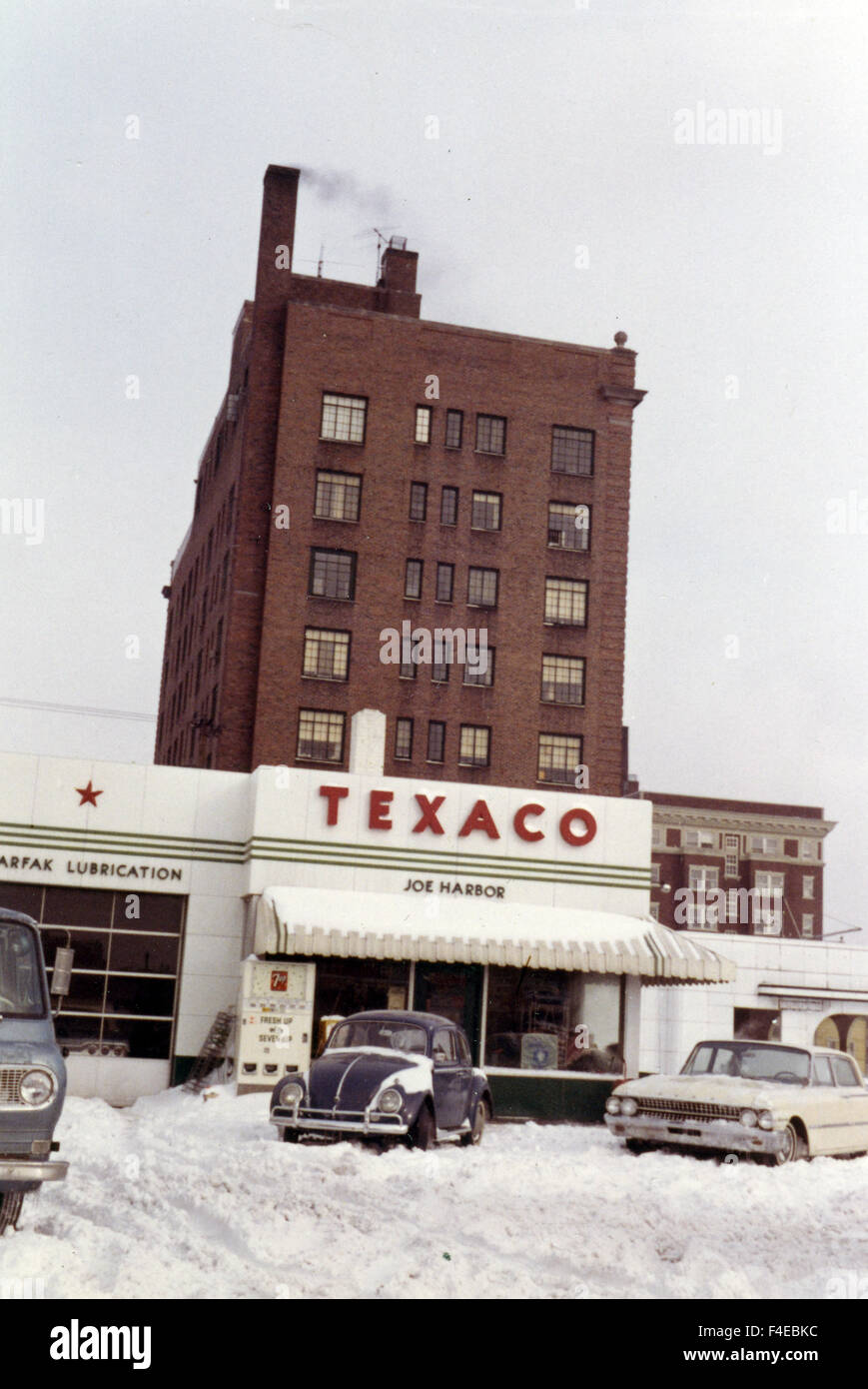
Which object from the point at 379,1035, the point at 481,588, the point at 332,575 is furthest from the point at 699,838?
the point at 379,1035

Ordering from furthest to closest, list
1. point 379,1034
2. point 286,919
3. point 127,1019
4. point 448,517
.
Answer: point 448,517 → point 127,1019 → point 286,919 → point 379,1034

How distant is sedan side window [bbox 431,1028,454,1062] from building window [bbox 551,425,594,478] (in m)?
34.7

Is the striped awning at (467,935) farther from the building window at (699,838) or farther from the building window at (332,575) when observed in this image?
the building window at (699,838)

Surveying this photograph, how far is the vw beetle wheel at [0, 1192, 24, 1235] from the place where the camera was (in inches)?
406

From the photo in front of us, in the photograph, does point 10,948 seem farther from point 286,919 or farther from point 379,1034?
A: point 286,919

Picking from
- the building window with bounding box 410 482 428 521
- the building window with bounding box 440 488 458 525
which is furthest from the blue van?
the building window with bounding box 440 488 458 525

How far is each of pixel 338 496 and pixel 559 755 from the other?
36.4 feet

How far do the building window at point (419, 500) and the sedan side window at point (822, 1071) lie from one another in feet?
106

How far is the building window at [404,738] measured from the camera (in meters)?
47.9

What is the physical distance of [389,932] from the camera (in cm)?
2603

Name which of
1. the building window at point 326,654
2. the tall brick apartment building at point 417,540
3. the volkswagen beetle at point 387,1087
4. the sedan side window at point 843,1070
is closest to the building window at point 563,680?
the tall brick apartment building at point 417,540

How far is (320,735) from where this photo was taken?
46.9 meters

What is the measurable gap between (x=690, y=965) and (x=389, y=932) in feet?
17.7
